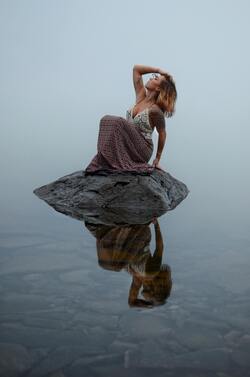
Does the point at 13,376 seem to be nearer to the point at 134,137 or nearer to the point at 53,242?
the point at 53,242

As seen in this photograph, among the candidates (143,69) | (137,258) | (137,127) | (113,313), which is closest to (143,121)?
(137,127)

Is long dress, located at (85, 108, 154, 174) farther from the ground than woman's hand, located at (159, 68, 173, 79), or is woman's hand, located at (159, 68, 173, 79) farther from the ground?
woman's hand, located at (159, 68, 173, 79)

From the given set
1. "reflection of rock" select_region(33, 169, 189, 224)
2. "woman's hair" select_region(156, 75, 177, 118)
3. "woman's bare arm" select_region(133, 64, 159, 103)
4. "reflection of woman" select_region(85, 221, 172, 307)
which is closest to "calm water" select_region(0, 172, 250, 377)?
"reflection of woman" select_region(85, 221, 172, 307)

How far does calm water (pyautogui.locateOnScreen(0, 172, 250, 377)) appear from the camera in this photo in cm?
253

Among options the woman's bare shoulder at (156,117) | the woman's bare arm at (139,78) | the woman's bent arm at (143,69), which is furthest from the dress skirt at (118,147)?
the woman's bent arm at (143,69)

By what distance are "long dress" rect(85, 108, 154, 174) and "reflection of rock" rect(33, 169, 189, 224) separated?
16cm

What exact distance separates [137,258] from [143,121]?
10.7 ft

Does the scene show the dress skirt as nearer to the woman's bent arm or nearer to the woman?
the woman

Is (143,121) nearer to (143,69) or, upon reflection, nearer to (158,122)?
(158,122)

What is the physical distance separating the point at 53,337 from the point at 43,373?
39cm

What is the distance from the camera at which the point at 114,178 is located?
691cm

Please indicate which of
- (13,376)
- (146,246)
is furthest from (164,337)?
(146,246)

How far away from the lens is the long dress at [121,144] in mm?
7160

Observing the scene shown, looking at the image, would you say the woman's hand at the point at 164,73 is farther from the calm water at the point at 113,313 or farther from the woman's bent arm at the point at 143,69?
the calm water at the point at 113,313
